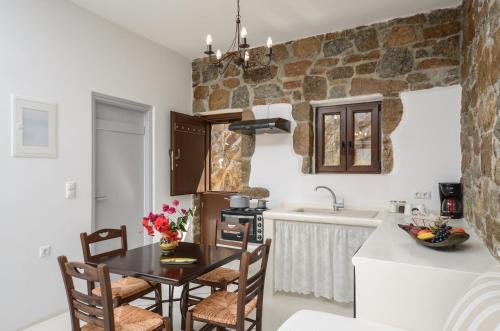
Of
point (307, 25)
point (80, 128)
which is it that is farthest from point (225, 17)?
point (80, 128)

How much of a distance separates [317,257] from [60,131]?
106 inches

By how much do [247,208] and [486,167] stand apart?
242 cm

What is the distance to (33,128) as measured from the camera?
8.47ft

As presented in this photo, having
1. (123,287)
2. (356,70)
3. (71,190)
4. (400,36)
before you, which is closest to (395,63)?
(400,36)

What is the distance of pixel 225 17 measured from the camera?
3168 millimetres

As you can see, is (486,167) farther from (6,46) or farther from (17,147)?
(6,46)

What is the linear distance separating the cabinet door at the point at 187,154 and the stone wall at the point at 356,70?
54 centimetres

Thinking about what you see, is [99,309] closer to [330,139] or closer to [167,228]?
[167,228]

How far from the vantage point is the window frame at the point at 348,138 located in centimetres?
340

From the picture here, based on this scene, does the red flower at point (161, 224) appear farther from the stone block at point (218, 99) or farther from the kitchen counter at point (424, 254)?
the stone block at point (218, 99)

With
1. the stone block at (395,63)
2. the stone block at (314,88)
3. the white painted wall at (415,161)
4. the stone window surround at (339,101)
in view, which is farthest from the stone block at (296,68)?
the white painted wall at (415,161)

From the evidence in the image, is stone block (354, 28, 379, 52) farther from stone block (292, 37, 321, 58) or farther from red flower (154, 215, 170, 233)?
red flower (154, 215, 170, 233)

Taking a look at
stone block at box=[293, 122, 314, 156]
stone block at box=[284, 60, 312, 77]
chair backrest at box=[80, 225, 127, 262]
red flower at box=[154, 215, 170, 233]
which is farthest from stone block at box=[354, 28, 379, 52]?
chair backrest at box=[80, 225, 127, 262]

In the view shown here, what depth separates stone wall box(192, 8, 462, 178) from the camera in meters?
3.01
